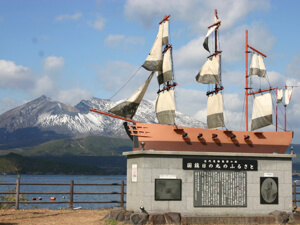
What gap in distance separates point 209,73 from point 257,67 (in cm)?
317

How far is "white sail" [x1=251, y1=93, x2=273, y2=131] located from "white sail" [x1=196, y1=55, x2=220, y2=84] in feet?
10.7

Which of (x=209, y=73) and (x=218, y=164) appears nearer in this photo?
(x=218, y=164)

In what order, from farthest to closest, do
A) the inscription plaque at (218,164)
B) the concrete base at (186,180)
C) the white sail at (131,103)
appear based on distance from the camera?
the white sail at (131,103), the inscription plaque at (218,164), the concrete base at (186,180)

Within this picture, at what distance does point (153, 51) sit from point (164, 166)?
8461 millimetres

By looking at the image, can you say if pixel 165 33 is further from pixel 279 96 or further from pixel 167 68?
pixel 279 96

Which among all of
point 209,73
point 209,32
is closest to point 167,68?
point 209,73

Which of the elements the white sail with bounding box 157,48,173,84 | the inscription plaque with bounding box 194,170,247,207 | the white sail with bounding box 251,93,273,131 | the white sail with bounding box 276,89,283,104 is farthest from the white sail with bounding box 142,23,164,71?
the inscription plaque with bounding box 194,170,247,207

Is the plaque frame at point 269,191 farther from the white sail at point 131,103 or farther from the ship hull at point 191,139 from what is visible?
the white sail at point 131,103

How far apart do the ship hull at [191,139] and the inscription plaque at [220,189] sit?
243 cm

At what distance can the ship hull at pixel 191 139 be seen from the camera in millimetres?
23734

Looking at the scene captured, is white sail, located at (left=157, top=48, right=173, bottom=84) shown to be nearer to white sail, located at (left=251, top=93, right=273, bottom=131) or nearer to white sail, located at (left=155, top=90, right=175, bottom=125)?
white sail, located at (left=155, top=90, right=175, bottom=125)

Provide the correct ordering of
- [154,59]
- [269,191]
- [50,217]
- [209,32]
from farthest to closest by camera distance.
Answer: [209,32], [154,59], [50,217], [269,191]

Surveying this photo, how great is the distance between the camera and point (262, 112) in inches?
1131

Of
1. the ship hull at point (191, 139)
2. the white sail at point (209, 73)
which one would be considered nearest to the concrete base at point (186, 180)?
the ship hull at point (191, 139)
